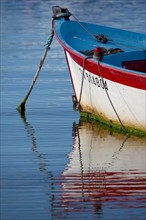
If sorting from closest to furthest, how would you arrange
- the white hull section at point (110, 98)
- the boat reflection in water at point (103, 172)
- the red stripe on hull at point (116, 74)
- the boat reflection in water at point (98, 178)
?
the boat reflection in water at point (98, 178)
the boat reflection in water at point (103, 172)
the red stripe on hull at point (116, 74)
the white hull section at point (110, 98)

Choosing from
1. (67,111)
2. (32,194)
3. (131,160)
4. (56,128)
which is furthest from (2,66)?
(32,194)

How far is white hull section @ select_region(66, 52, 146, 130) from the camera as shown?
15.6 metres

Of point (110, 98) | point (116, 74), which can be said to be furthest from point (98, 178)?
point (110, 98)

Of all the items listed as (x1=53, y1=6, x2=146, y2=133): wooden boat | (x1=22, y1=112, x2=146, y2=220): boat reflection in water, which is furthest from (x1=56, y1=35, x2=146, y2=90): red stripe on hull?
(x1=22, y1=112, x2=146, y2=220): boat reflection in water

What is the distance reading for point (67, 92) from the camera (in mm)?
20062

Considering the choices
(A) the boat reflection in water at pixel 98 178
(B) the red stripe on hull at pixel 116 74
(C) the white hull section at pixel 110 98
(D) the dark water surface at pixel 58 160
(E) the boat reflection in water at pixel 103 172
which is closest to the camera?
(A) the boat reflection in water at pixel 98 178

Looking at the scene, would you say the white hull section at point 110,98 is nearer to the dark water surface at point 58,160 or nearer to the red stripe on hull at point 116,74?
the red stripe on hull at point 116,74

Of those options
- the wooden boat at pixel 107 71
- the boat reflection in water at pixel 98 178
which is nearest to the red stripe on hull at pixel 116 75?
the wooden boat at pixel 107 71

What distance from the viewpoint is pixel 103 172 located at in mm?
13656

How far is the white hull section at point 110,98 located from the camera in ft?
51.1

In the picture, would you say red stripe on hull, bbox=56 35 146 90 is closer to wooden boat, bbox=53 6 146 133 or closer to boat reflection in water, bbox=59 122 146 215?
wooden boat, bbox=53 6 146 133

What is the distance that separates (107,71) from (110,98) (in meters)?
0.50

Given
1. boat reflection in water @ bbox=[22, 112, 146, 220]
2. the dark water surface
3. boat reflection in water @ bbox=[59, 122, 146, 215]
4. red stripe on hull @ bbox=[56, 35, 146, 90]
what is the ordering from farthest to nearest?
red stripe on hull @ bbox=[56, 35, 146, 90]
boat reflection in water @ bbox=[59, 122, 146, 215]
the dark water surface
boat reflection in water @ bbox=[22, 112, 146, 220]

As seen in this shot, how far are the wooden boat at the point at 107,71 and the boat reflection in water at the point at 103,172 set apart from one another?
0.33 m
